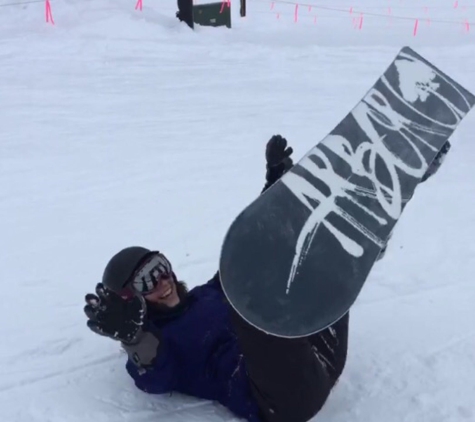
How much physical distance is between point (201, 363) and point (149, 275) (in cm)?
36

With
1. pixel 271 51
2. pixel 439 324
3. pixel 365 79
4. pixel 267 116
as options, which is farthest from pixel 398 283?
pixel 271 51

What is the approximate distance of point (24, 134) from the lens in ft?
19.3

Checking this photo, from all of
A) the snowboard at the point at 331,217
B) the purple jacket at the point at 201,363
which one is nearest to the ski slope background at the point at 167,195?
the purple jacket at the point at 201,363

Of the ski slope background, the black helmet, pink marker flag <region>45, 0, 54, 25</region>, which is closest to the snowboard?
the black helmet

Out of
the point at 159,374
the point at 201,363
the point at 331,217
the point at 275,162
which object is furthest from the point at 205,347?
the point at 275,162

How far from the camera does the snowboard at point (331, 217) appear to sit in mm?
2135

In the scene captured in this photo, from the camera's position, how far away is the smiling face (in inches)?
97.0

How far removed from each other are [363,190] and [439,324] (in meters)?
0.93

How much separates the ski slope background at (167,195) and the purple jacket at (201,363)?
0.30 feet

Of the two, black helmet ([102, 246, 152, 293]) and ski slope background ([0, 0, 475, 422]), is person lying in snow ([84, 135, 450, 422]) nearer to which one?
black helmet ([102, 246, 152, 293])

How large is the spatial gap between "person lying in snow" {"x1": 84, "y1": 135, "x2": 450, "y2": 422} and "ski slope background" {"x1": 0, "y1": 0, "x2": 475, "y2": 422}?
5.5 inches

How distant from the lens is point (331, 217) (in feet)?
7.57

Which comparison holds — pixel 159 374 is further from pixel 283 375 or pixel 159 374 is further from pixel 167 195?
pixel 167 195

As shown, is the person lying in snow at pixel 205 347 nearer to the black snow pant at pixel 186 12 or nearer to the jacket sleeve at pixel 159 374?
the jacket sleeve at pixel 159 374
